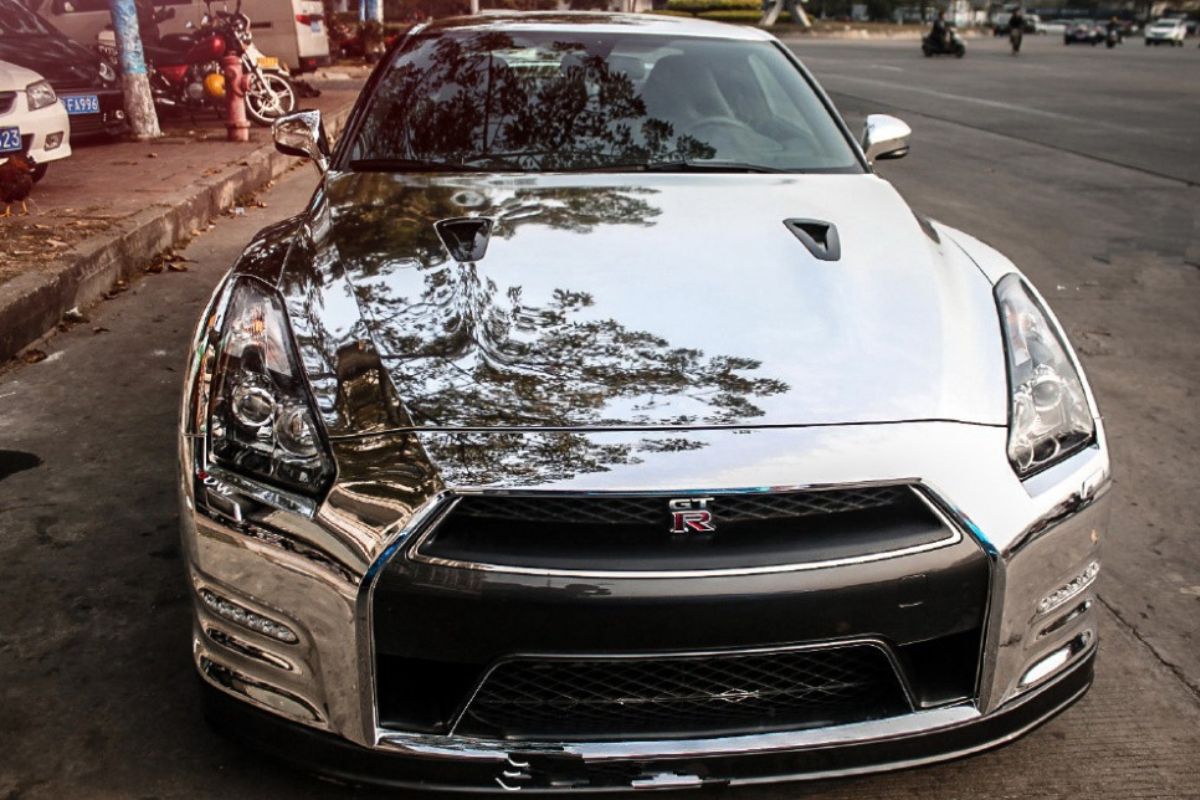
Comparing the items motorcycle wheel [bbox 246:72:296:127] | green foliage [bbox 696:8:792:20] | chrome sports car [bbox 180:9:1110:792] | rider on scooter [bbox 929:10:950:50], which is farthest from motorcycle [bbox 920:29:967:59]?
chrome sports car [bbox 180:9:1110:792]

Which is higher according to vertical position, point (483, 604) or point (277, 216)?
point (483, 604)

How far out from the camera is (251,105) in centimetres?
1262

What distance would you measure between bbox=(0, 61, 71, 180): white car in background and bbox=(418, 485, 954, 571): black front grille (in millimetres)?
6645

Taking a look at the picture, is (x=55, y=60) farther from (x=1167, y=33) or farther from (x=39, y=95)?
(x=1167, y=33)

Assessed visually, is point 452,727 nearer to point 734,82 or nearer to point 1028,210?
point 734,82

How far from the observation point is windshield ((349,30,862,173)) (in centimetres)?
339

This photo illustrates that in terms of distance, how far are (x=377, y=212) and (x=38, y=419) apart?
2.03 meters

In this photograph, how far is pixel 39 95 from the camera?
7.95m

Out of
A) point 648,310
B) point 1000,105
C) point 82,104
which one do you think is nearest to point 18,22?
point 82,104

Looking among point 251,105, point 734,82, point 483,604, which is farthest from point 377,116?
point 251,105

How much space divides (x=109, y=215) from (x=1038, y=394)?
615 cm

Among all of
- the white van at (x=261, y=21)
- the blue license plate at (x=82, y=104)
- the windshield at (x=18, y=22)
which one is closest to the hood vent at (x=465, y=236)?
the blue license plate at (x=82, y=104)

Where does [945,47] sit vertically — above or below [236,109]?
below

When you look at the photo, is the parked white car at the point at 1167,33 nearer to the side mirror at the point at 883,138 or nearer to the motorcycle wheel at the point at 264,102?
the motorcycle wheel at the point at 264,102
